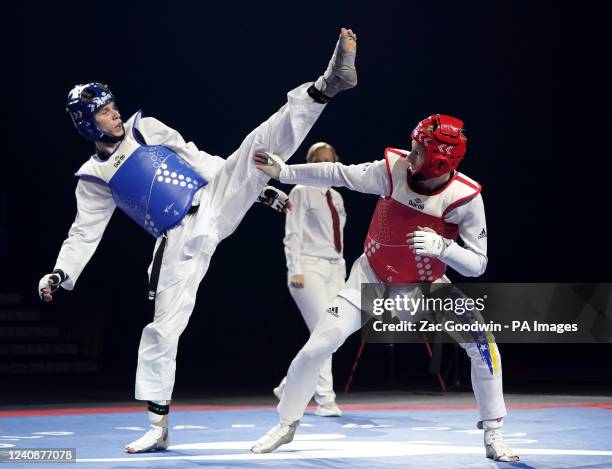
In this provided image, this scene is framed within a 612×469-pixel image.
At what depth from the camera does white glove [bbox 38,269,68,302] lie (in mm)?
4562

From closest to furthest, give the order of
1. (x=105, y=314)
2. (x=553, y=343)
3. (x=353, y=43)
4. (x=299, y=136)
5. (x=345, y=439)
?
1. (x=353, y=43)
2. (x=299, y=136)
3. (x=345, y=439)
4. (x=105, y=314)
5. (x=553, y=343)

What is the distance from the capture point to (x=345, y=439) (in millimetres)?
5125

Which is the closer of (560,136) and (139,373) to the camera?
(139,373)

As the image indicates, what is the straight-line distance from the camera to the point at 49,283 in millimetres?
4594

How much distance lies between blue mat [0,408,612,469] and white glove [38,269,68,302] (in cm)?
77

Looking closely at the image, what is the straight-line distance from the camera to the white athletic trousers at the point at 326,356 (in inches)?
173

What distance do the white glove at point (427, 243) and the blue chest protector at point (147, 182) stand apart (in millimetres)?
1252

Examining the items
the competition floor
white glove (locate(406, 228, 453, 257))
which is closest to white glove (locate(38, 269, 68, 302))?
the competition floor

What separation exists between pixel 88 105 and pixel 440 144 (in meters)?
1.74

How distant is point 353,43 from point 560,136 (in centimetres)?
671

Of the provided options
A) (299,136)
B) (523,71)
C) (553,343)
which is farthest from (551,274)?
(299,136)

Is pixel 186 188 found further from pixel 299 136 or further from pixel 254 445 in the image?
pixel 254 445

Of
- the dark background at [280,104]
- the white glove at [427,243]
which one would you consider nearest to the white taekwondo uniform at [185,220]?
the white glove at [427,243]

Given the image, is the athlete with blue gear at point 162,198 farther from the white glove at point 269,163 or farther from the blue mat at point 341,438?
the blue mat at point 341,438
